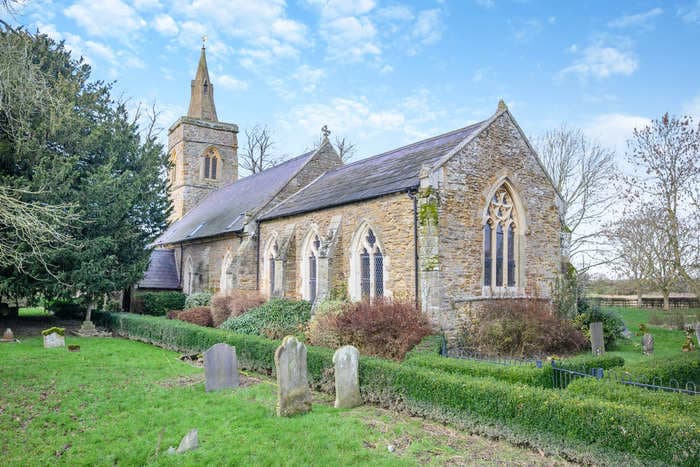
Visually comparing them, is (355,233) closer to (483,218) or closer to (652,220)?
(483,218)

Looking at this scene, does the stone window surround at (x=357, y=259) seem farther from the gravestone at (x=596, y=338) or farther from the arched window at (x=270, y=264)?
the gravestone at (x=596, y=338)

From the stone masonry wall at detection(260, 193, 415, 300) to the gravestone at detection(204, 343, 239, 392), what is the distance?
5.54m

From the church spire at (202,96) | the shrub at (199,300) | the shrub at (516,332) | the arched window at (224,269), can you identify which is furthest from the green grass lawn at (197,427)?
the church spire at (202,96)

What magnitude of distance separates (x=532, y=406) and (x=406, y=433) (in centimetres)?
197

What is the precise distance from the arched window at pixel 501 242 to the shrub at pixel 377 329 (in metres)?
3.41

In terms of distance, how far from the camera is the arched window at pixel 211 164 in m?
38.8

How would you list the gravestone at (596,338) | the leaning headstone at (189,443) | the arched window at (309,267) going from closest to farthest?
the leaning headstone at (189,443) → the gravestone at (596,338) → the arched window at (309,267)

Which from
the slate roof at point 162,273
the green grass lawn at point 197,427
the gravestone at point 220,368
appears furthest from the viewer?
the slate roof at point 162,273

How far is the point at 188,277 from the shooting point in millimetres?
28625

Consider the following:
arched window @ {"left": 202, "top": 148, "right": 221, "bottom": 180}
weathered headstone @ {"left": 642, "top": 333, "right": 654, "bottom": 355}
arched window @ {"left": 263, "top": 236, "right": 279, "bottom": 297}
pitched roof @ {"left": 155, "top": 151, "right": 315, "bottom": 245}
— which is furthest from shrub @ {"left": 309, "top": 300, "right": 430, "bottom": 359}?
arched window @ {"left": 202, "top": 148, "right": 221, "bottom": 180}

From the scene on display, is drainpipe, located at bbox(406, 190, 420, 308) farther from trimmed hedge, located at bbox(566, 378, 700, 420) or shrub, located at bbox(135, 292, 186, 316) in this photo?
shrub, located at bbox(135, 292, 186, 316)

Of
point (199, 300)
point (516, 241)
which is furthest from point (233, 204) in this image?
point (516, 241)

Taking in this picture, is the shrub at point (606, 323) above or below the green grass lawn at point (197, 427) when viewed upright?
above

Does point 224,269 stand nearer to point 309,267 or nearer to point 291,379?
point 309,267
